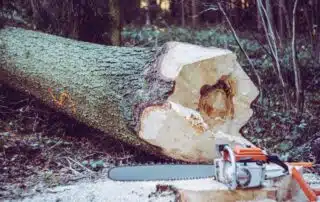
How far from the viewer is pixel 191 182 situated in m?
3.08

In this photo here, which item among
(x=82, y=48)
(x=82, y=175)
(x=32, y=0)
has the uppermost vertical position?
(x=32, y=0)

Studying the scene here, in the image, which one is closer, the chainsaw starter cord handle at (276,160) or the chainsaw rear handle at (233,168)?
the chainsaw rear handle at (233,168)

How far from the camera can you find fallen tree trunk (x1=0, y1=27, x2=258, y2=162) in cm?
398

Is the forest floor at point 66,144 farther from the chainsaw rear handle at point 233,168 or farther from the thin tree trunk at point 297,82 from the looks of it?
the chainsaw rear handle at point 233,168

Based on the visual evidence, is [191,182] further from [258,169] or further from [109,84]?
[109,84]

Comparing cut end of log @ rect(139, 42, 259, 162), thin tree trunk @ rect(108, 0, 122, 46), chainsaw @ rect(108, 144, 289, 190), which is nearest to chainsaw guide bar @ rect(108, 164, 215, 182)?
chainsaw @ rect(108, 144, 289, 190)

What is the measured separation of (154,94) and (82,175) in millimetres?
1000

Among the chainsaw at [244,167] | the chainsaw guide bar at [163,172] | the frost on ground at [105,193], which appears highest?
the chainsaw at [244,167]

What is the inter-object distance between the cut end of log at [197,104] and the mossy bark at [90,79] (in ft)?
0.39

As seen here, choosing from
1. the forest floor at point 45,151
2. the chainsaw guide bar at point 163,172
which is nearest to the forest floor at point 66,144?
the forest floor at point 45,151

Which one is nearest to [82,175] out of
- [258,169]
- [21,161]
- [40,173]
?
[40,173]

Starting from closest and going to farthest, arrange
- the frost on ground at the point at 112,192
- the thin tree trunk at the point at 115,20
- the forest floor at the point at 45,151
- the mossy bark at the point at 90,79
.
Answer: the frost on ground at the point at 112,192 < the forest floor at the point at 45,151 < the mossy bark at the point at 90,79 < the thin tree trunk at the point at 115,20

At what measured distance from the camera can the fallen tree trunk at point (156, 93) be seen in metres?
3.98

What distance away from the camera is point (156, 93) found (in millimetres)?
3992
